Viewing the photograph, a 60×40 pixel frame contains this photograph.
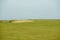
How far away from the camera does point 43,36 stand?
1.27 m

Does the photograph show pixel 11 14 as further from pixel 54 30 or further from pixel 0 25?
pixel 54 30

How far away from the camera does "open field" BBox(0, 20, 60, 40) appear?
1.27m

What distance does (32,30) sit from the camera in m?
1.28

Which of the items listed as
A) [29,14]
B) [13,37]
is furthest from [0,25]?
[29,14]

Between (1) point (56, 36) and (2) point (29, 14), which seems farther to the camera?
(2) point (29, 14)

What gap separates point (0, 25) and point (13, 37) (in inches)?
10.1

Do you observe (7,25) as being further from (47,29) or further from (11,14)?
(47,29)

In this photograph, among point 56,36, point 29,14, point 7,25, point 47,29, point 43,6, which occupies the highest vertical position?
point 43,6

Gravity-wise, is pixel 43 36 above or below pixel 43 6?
below

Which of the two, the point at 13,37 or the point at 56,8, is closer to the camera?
the point at 13,37

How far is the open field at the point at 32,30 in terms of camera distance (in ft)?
4.16

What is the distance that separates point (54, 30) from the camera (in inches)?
50.2

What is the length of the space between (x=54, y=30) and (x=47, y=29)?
0.10m

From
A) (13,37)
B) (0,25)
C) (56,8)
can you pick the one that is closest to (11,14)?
(0,25)
